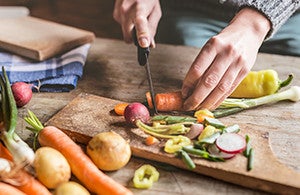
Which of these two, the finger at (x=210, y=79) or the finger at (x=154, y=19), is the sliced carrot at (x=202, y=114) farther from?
the finger at (x=154, y=19)

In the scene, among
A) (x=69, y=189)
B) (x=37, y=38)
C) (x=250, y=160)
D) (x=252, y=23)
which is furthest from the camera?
(x=37, y=38)

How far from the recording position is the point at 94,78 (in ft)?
5.86

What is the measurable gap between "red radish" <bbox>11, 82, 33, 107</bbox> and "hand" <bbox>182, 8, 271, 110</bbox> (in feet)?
1.65

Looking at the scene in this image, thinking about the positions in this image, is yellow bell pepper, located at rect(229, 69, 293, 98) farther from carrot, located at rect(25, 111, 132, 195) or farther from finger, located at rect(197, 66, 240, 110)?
carrot, located at rect(25, 111, 132, 195)

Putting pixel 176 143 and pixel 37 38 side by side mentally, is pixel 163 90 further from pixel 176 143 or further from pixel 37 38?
pixel 37 38

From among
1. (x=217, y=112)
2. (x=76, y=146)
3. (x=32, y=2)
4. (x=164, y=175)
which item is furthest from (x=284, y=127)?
(x=32, y=2)

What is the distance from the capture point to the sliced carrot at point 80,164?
3.91 feet

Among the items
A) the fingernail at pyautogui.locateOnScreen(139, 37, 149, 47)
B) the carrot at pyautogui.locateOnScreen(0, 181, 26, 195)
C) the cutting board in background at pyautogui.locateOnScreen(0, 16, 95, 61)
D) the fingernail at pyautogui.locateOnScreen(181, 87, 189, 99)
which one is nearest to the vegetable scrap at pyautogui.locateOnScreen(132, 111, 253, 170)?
the fingernail at pyautogui.locateOnScreen(181, 87, 189, 99)

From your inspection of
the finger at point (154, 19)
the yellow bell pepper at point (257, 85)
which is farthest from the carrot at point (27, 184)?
the finger at point (154, 19)

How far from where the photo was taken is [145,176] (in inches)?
49.8

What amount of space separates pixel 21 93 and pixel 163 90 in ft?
1.54

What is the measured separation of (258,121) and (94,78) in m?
0.62

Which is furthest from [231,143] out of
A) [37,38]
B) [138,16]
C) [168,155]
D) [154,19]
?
[37,38]

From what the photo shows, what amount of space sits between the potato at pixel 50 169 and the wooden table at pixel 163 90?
0.45ft
